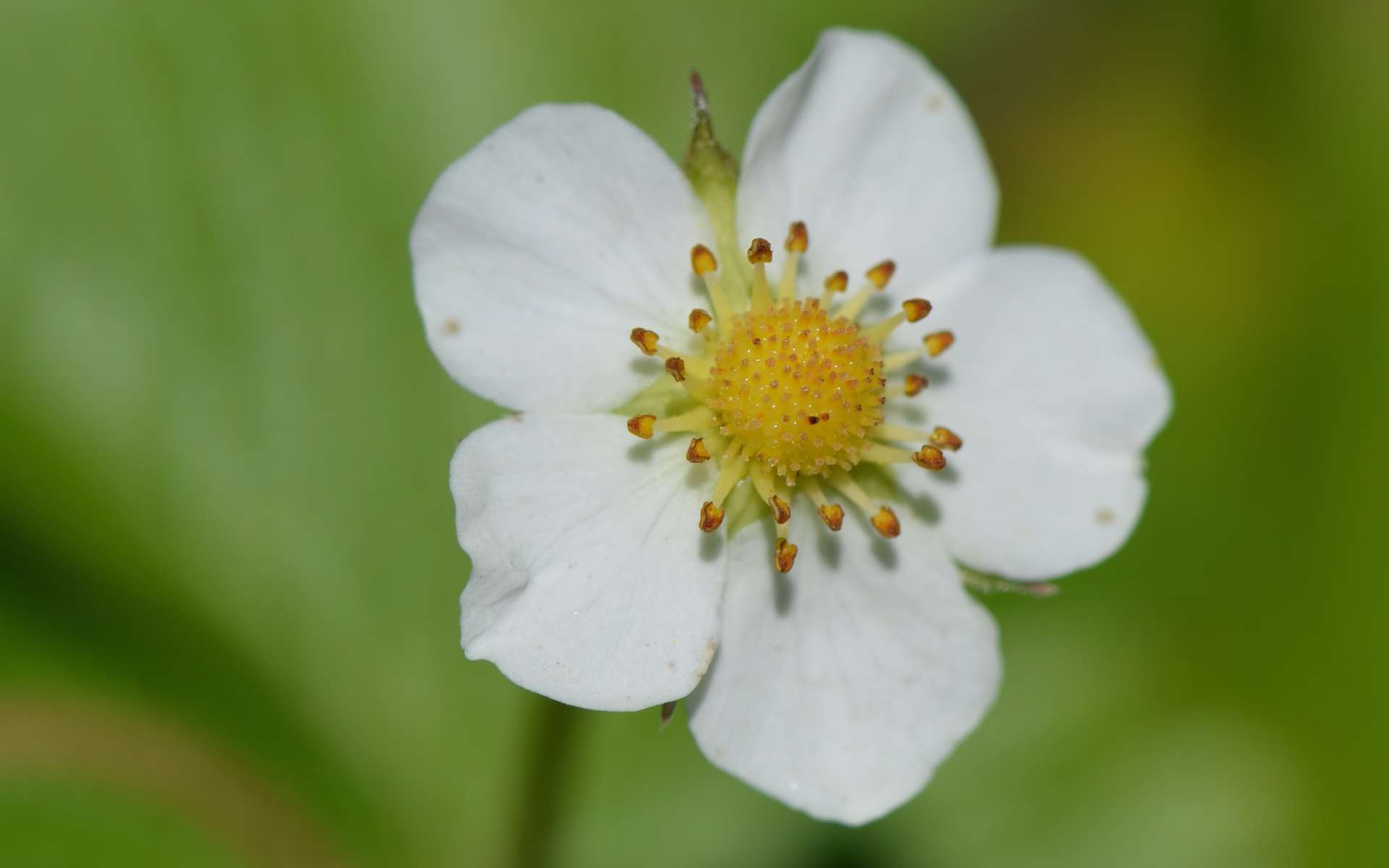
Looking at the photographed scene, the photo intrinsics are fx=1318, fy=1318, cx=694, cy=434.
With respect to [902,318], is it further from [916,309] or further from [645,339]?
[645,339]

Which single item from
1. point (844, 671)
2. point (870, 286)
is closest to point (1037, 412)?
point (870, 286)

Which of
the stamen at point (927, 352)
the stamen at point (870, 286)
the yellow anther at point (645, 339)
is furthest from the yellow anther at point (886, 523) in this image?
the yellow anther at point (645, 339)

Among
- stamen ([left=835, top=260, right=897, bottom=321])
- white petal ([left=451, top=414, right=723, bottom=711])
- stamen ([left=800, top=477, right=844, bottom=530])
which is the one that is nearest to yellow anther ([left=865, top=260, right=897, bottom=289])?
stamen ([left=835, top=260, right=897, bottom=321])

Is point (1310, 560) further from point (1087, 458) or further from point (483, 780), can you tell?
point (483, 780)

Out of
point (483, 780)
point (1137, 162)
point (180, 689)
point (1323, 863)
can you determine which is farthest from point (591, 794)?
point (1137, 162)

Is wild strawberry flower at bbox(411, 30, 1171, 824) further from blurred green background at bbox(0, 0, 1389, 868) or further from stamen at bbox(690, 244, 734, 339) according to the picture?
blurred green background at bbox(0, 0, 1389, 868)

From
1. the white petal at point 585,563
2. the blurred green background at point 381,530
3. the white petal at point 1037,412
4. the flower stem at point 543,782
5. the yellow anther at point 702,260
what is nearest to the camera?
the white petal at point 585,563

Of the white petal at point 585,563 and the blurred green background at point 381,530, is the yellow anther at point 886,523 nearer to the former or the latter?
the white petal at point 585,563
